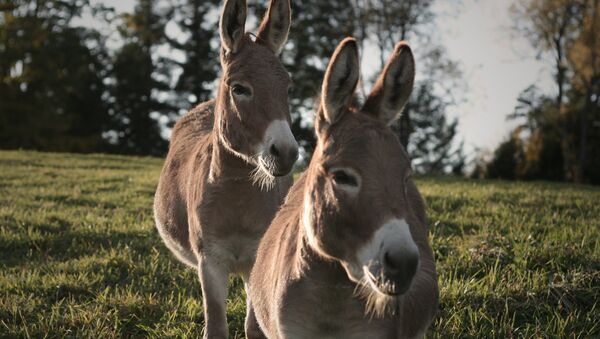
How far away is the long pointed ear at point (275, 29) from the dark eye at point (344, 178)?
6.84ft

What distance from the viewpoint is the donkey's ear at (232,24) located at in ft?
13.4

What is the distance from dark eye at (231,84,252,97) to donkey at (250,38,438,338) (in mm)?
1268

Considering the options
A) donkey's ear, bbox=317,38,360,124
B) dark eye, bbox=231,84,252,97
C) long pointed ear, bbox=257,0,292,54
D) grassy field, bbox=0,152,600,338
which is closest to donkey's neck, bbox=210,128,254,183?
dark eye, bbox=231,84,252,97

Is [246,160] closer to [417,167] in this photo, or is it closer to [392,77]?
[392,77]

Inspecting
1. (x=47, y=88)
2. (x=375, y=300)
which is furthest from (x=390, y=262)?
(x=47, y=88)

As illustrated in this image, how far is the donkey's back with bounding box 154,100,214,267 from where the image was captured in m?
4.85

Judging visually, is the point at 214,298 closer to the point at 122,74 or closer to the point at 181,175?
the point at 181,175

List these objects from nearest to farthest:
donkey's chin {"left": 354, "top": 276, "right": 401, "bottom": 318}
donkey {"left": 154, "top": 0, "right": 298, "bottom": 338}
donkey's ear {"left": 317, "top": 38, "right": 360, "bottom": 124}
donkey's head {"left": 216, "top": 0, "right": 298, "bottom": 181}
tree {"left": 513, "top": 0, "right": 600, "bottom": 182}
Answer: donkey's chin {"left": 354, "top": 276, "right": 401, "bottom": 318} < donkey's ear {"left": 317, "top": 38, "right": 360, "bottom": 124} < donkey's head {"left": 216, "top": 0, "right": 298, "bottom": 181} < donkey {"left": 154, "top": 0, "right": 298, "bottom": 338} < tree {"left": 513, "top": 0, "right": 600, "bottom": 182}

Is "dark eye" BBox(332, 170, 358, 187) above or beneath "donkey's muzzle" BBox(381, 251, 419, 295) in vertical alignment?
above

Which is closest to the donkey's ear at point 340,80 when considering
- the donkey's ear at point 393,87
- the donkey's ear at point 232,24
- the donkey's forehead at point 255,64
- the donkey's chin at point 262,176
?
the donkey's ear at point 393,87

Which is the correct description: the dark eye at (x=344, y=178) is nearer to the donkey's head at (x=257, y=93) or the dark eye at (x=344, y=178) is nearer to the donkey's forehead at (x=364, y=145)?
the donkey's forehead at (x=364, y=145)

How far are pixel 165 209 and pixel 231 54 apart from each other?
1.82 m

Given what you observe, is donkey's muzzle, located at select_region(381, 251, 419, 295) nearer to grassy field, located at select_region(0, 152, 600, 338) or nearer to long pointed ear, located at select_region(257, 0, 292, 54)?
grassy field, located at select_region(0, 152, 600, 338)

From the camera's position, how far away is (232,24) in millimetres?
4180
